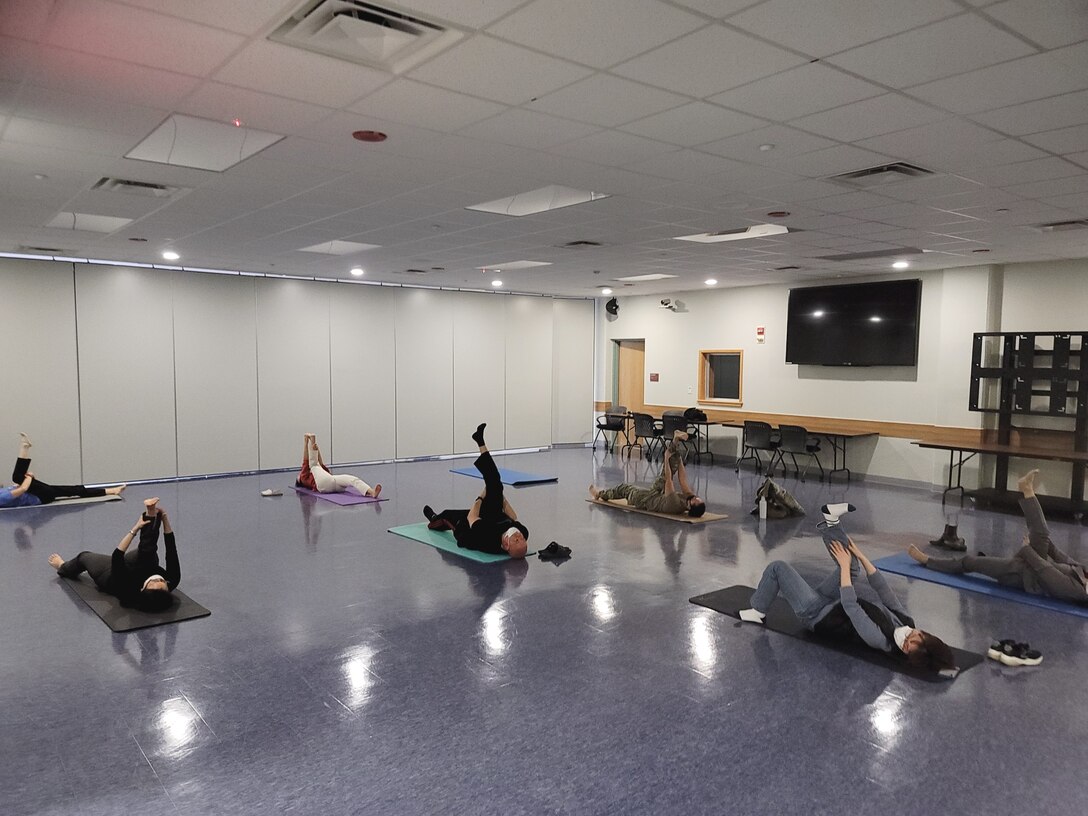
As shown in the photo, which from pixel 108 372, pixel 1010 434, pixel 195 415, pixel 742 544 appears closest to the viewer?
pixel 742 544

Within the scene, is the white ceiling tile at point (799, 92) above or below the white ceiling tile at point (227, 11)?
above

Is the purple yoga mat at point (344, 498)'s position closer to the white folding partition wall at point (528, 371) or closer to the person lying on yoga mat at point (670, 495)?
the person lying on yoga mat at point (670, 495)

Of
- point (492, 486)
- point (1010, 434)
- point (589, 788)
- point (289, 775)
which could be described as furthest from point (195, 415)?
point (1010, 434)

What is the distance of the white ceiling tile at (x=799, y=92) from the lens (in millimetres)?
3367

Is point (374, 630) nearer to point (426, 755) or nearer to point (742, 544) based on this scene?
point (426, 755)

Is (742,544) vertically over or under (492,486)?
under

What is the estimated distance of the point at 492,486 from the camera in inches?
267

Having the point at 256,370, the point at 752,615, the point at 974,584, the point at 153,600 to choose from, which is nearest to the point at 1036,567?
the point at 974,584

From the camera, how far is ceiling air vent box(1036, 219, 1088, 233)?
670 centimetres

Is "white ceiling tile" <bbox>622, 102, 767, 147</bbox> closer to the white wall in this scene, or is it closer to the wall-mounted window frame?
the white wall

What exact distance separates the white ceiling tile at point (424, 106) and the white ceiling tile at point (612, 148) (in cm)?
71

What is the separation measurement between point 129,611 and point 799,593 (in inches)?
173

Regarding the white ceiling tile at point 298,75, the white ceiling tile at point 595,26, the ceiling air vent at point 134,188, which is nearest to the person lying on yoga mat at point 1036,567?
the white ceiling tile at point 595,26

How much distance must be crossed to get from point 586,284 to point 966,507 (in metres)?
6.52
